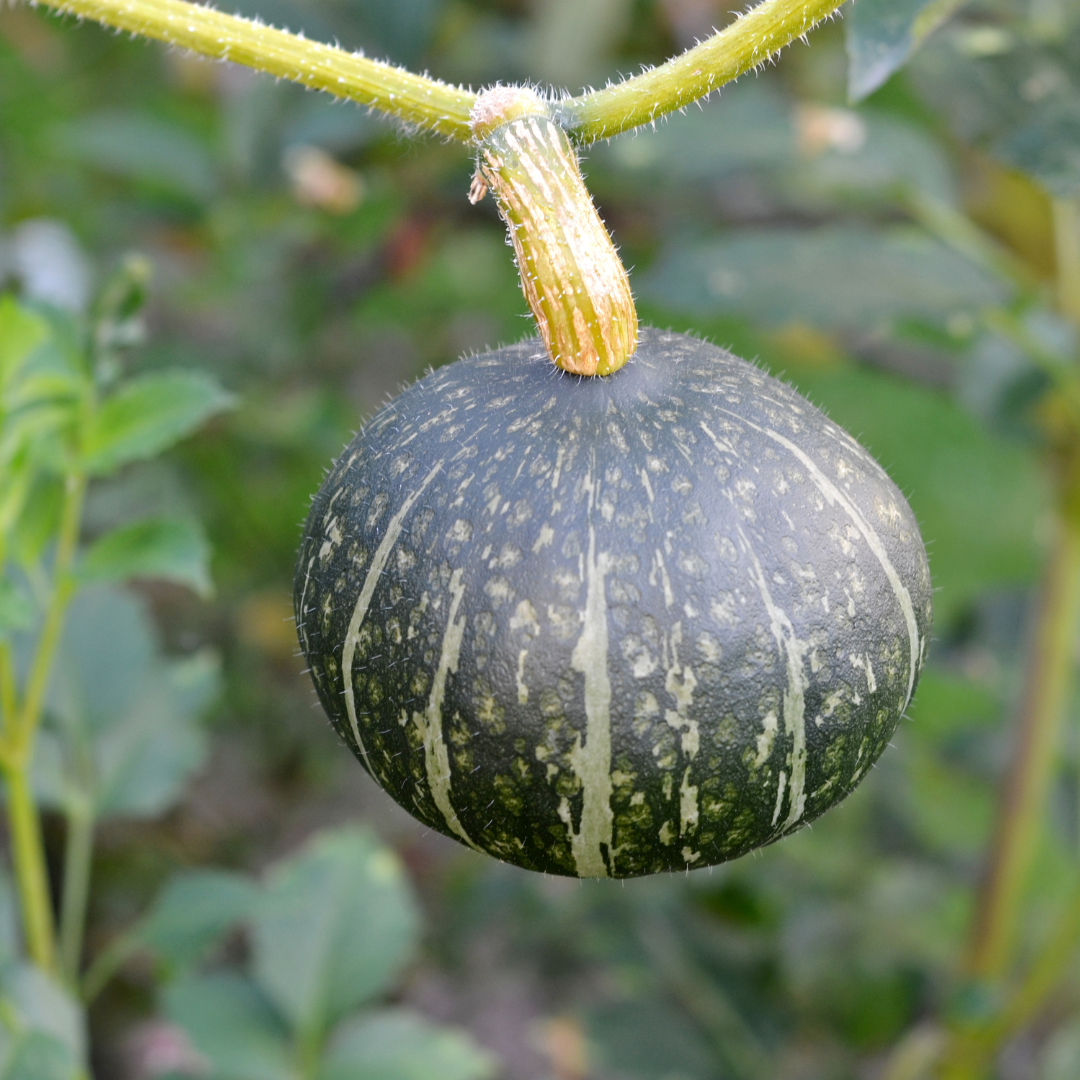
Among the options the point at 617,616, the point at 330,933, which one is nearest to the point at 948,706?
the point at 330,933

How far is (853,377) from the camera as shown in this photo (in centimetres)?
444

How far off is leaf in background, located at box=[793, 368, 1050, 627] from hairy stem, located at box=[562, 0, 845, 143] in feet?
10.1

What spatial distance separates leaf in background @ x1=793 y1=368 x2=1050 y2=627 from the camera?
164 inches

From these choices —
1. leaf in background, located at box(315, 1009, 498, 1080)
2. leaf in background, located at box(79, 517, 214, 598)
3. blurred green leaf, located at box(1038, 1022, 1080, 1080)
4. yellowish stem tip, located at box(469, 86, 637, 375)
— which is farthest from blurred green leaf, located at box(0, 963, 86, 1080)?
blurred green leaf, located at box(1038, 1022, 1080, 1080)

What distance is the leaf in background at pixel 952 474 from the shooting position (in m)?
4.17

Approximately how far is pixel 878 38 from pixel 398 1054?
5.21 ft

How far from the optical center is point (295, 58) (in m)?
1.05

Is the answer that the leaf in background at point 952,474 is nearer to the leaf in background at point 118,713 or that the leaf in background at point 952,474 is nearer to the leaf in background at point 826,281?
the leaf in background at point 826,281

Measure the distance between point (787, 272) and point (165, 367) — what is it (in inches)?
54.2

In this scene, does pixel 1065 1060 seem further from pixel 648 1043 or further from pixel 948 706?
pixel 948 706

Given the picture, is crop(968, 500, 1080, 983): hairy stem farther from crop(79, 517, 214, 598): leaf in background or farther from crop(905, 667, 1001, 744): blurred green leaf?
crop(79, 517, 214, 598): leaf in background

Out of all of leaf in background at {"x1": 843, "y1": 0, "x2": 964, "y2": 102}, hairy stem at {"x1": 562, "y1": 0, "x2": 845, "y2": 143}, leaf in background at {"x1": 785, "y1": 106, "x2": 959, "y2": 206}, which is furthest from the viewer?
leaf in background at {"x1": 785, "y1": 106, "x2": 959, "y2": 206}

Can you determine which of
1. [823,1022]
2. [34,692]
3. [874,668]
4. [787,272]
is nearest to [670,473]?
[874,668]

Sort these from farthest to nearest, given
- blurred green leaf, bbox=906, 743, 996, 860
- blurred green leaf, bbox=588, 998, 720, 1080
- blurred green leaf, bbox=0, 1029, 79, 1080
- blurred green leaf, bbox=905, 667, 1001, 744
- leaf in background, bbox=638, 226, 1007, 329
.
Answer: blurred green leaf, bbox=905, 667, 1001, 744 → blurred green leaf, bbox=906, 743, 996, 860 → blurred green leaf, bbox=588, 998, 720, 1080 → leaf in background, bbox=638, 226, 1007, 329 → blurred green leaf, bbox=0, 1029, 79, 1080
